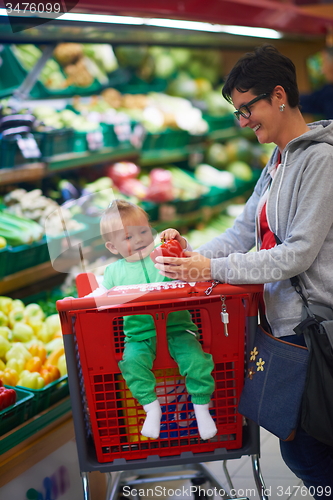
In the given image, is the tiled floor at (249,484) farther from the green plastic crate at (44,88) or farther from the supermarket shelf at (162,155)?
the green plastic crate at (44,88)

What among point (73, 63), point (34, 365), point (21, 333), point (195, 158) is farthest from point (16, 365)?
point (195, 158)

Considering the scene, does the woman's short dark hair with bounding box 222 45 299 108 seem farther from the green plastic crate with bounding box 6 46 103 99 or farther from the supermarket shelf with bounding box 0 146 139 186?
the green plastic crate with bounding box 6 46 103 99

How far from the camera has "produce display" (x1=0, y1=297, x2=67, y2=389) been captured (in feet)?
8.04

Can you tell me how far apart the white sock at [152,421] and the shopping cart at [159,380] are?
0.07 m

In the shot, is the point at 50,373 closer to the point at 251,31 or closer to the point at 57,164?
the point at 57,164

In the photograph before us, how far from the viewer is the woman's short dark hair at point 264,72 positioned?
171 centimetres

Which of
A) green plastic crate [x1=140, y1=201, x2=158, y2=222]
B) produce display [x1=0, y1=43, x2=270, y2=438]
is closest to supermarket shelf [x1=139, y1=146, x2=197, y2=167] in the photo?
produce display [x1=0, y1=43, x2=270, y2=438]

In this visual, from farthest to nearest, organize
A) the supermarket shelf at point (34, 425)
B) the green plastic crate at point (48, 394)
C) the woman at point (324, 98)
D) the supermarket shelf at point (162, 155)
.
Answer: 1. the woman at point (324, 98)
2. the supermarket shelf at point (162, 155)
3. the green plastic crate at point (48, 394)
4. the supermarket shelf at point (34, 425)

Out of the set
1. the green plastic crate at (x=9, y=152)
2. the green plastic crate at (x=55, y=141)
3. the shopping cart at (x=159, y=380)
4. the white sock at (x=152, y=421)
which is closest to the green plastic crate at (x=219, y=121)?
the green plastic crate at (x=55, y=141)

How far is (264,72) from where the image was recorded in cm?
170

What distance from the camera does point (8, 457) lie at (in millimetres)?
2135

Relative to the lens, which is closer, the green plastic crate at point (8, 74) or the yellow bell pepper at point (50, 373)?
the yellow bell pepper at point (50, 373)

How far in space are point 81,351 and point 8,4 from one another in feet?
4.60

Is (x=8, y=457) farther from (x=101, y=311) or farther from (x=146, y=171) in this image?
(x=146, y=171)
